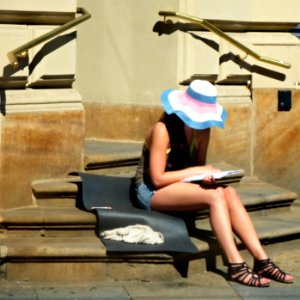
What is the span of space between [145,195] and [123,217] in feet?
0.81

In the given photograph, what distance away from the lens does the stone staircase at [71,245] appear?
273 inches

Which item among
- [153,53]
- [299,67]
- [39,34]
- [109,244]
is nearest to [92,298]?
[109,244]

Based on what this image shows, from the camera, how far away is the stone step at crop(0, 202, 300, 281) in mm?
6918

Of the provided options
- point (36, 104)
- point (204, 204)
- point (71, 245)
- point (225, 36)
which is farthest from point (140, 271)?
point (225, 36)

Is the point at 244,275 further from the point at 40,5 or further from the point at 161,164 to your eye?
the point at 40,5

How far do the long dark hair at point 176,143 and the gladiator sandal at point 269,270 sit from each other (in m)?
0.85

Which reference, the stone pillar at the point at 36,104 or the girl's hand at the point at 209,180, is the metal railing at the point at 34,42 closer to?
the stone pillar at the point at 36,104

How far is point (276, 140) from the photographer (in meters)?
8.92

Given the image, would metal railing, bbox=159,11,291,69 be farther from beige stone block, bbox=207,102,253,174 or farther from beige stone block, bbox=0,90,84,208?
beige stone block, bbox=0,90,84,208

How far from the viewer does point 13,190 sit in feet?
24.3

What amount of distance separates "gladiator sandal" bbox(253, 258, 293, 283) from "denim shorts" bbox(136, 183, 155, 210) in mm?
826

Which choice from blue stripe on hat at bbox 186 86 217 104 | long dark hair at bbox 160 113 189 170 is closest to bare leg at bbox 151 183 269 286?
long dark hair at bbox 160 113 189 170

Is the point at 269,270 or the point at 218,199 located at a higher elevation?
the point at 218,199

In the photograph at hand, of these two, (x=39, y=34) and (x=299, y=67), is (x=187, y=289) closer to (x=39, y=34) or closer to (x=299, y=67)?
(x=39, y=34)
